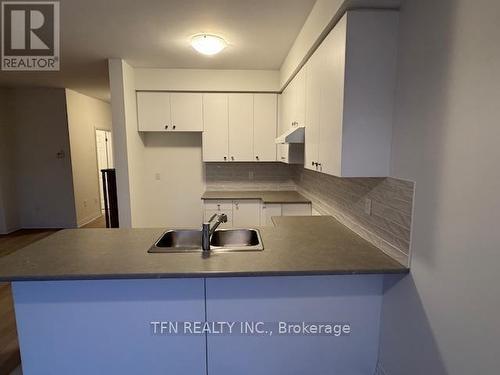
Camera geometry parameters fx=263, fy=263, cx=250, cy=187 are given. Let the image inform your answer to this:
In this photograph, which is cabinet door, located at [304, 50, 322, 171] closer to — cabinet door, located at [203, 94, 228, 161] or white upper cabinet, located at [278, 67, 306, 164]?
white upper cabinet, located at [278, 67, 306, 164]

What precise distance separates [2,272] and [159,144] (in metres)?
2.93

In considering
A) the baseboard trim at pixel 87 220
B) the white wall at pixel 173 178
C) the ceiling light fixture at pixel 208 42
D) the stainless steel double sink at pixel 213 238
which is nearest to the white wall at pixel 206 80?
the white wall at pixel 173 178

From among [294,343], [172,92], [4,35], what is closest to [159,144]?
[172,92]

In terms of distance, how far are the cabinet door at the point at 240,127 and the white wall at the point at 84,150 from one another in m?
3.27

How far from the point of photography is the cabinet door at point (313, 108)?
189 cm

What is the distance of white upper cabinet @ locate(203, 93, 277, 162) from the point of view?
3607 millimetres

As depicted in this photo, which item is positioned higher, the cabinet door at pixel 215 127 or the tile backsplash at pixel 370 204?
the cabinet door at pixel 215 127

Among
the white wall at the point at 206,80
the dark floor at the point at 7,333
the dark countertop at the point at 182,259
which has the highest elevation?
the white wall at the point at 206,80

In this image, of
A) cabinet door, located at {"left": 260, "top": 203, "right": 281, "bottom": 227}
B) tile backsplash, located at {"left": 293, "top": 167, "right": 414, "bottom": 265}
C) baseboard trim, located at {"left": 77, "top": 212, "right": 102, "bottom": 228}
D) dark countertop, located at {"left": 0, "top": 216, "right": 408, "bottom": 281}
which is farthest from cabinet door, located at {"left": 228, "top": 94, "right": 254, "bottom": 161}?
baseboard trim, located at {"left": 77, "top": 212, "right": 102, "bottom": 228}

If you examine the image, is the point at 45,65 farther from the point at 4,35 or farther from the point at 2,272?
the point at 2,272

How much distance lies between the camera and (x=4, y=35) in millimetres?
2215

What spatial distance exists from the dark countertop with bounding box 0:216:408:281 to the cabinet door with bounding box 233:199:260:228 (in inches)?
63.3

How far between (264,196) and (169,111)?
1738 mm

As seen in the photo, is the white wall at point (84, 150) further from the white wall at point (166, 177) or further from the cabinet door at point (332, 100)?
the cabinet door at point (332, 100)
